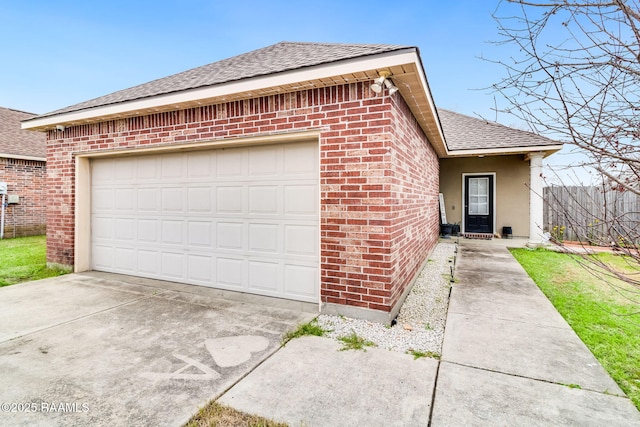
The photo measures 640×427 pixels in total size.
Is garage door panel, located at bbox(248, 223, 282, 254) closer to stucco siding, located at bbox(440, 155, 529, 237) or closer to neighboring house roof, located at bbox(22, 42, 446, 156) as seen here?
neighboring house roof, located at bbox(22, 42, 446, 156)

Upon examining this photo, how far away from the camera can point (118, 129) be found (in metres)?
5.65

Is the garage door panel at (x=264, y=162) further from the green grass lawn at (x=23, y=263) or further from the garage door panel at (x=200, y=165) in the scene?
the green grass lawn at (x=23, y=263)

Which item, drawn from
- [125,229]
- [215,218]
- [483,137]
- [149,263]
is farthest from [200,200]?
[483,137]

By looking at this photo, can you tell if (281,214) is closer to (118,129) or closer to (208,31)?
(118,129)

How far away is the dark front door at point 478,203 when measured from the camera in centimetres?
1177

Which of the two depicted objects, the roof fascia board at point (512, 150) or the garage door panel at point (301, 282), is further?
the roof fascia board at point (512, 150)

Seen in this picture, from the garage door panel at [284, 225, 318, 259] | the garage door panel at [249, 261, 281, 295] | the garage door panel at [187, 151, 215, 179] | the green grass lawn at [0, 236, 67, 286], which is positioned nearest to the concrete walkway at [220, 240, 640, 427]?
the garage door panel at [284, 225, 318, 259]

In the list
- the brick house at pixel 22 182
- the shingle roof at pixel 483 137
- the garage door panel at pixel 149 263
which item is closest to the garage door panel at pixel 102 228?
the garage door panel at pixel 149 263

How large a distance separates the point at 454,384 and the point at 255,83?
399cm

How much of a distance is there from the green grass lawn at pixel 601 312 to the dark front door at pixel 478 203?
4540 millimetres

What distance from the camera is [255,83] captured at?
4.07m

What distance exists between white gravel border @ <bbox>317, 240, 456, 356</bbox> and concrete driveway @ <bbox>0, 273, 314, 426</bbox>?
0.52 metres

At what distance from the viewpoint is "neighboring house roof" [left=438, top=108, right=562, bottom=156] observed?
9352mm

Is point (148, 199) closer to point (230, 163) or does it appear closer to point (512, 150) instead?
point (230, 163)
